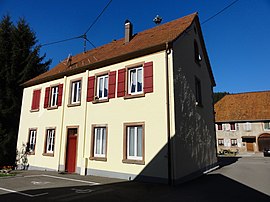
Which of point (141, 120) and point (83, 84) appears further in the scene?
point (83, 84)

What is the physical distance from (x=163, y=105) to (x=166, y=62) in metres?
2.05

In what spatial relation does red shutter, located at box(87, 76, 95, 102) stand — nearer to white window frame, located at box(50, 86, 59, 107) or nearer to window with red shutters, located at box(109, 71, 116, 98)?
window with red shutters, located at box(109, 71, 116, 98)

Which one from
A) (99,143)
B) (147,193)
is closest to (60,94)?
(99,143)

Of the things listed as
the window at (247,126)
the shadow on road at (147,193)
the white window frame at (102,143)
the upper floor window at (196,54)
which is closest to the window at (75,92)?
the white window frame at (102,143)

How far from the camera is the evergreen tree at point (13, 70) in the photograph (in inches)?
711

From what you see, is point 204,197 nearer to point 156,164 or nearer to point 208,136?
point 156,164

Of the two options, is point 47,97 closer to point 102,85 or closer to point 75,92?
point 75,92

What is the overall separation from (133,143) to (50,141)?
6.94 meters

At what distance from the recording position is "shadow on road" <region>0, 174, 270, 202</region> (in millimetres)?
6660

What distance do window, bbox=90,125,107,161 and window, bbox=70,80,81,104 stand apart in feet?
9.07

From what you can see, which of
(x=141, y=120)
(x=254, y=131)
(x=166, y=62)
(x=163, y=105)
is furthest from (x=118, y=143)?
(x=254, y=131)

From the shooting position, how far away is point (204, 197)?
6855 millimetres

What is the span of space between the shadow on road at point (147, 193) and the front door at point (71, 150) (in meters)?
4.55

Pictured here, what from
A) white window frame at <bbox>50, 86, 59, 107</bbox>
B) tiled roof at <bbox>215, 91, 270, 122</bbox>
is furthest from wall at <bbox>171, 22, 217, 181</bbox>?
tiled roof at <bbox>215, 91, 270, 122</bbox>
